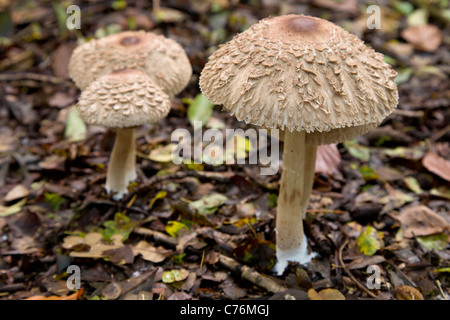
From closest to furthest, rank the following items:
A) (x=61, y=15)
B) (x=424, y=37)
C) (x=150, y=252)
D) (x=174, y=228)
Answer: (x=150, y=252) < (x=174, y=228) < (x=61, y=15) < (x=424, y=37)

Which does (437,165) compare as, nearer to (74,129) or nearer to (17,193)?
(74,129)

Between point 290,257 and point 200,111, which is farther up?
point 200,111

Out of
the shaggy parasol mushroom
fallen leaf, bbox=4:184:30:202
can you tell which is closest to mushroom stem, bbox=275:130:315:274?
the shaggy parasol mushroom

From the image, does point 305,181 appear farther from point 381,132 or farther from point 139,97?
point 381,132

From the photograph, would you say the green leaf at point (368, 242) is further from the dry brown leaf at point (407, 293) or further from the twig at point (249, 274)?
the twig at point (249, 274)

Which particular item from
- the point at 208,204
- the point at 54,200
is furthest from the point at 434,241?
the point at 54,200

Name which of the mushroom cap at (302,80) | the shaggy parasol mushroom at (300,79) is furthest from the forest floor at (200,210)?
the mushroom cap at (302,80)
